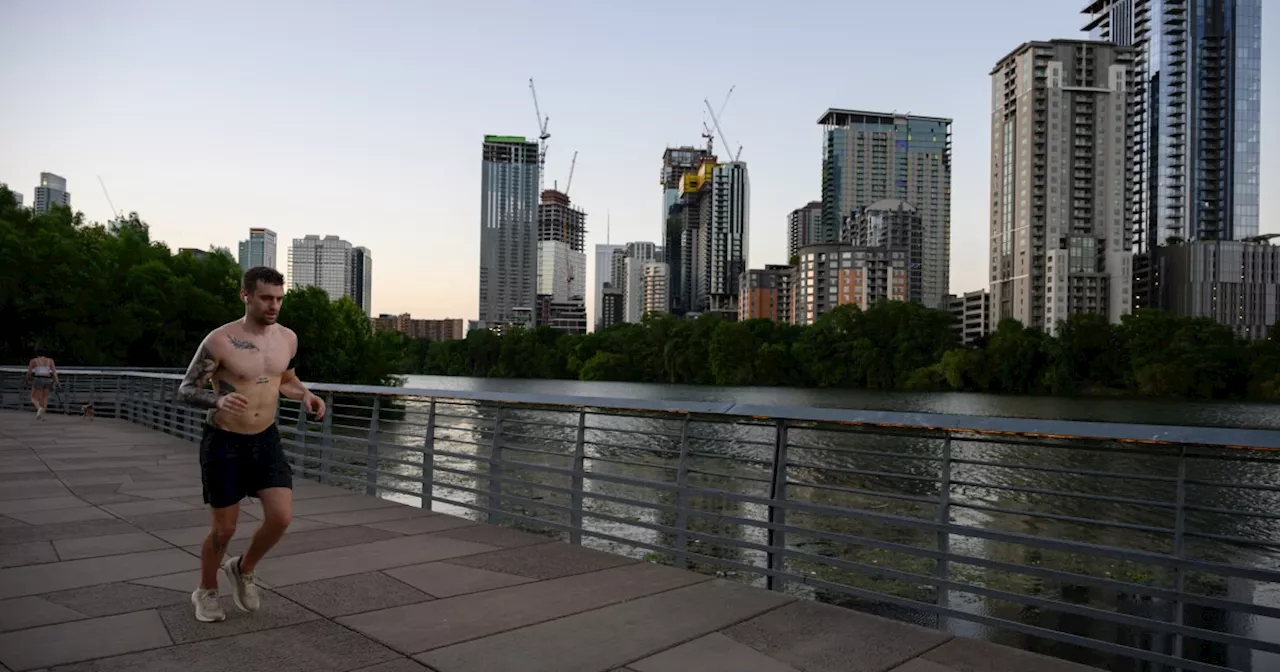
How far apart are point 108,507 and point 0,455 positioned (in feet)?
20.9

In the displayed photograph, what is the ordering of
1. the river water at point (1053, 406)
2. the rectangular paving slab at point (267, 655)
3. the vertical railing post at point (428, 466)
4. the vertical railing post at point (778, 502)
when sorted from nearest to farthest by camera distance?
the rectangular paving slab at point (267, 655)
the vertical railing post at point (778, 502)
the vertical railing post at point (428, 466)
the river water at point (1053, 406)

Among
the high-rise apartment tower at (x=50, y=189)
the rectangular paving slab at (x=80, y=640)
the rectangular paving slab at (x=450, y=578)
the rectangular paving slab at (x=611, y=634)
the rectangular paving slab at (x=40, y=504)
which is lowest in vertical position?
the rectangular paving slab at (x=40, y=504)

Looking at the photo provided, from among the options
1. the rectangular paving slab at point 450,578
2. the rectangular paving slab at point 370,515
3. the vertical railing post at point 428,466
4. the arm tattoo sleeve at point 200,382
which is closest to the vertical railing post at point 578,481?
the rectangular paving slab at point 450,578

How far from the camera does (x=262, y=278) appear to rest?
496cm

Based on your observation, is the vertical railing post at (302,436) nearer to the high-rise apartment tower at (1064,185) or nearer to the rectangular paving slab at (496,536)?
the rectangular paving slab at (496,536)

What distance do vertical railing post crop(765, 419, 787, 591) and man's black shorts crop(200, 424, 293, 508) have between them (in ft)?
9.49

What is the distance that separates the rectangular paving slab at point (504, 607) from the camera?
15.7 feet

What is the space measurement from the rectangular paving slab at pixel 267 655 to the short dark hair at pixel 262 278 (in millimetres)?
1809

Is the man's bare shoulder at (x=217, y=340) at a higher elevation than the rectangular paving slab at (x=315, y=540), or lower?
higher

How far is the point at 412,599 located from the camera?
5469mm

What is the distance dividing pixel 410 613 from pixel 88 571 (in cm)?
253

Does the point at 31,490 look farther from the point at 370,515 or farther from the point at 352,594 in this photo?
the point at 352,594

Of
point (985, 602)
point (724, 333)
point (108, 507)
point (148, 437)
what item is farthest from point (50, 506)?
point (724, 333)

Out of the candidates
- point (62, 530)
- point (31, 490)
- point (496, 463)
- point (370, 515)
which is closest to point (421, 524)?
point (370, 515)
